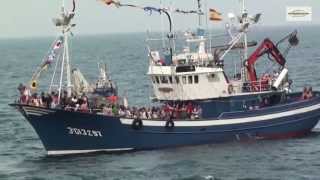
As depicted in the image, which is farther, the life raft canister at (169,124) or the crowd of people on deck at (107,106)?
the life raft canister at (169,124)

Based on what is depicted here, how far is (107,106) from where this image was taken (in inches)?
2037

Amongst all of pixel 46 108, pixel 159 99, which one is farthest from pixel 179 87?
pixel 46 108

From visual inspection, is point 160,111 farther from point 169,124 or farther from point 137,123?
point 137,123

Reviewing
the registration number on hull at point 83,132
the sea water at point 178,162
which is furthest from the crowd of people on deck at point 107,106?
the sea water at point 178,162

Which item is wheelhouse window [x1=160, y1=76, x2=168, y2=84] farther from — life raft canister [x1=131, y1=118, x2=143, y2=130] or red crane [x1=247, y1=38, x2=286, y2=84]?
red crane [x1=247, y1=38, x2=286, y2=84]

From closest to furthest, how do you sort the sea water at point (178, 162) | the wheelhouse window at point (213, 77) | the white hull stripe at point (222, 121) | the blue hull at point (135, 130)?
1. the sea water at point (178, 162)
2. the blue hull at point (135, 130)
3. the white hull stripe at point (222, 121)
4. the wheelhouse window at point (213, 77)

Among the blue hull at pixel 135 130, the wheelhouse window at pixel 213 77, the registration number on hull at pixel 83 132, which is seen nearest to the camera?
the blue hull at pixel 135 130

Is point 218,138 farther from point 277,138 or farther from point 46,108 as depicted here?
point 46,108

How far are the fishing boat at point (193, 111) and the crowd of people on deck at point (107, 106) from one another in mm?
75

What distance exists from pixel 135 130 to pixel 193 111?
4416mm

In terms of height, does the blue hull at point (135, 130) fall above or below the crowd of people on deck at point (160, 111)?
below

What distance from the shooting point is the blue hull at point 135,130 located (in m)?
50.7

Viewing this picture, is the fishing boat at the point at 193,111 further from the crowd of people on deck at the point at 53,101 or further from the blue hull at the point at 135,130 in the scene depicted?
→ the crowd of people on deck at the point at 53,101

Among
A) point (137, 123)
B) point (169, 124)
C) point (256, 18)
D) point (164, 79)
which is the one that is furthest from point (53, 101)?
point (256, 18)
